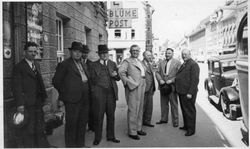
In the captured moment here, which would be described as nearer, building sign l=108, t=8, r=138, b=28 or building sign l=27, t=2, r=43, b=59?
building sign l=27, t=2, r=43, b=59

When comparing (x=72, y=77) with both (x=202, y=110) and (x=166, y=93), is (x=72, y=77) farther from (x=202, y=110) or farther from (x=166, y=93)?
(x=202, y=110)

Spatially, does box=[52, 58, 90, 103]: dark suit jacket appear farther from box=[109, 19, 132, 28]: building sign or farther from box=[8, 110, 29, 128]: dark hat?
box=[109, 19, 132, 28]: building sign

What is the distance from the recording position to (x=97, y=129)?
3.91 meters

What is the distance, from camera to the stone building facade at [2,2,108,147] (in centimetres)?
331

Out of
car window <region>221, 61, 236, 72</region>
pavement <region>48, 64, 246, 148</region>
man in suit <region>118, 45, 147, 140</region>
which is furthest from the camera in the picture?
car window <region>221, 61, 236, 72</region>

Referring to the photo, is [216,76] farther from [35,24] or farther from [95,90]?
[35,24]

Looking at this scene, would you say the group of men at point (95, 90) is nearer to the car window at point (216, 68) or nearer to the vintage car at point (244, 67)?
the vintage car at point (244, 67)

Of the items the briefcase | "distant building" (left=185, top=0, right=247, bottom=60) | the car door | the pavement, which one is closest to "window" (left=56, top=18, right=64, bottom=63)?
the briefcase

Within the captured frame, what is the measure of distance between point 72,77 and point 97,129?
100 centimetres

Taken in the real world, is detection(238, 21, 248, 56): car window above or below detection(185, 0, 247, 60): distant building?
below

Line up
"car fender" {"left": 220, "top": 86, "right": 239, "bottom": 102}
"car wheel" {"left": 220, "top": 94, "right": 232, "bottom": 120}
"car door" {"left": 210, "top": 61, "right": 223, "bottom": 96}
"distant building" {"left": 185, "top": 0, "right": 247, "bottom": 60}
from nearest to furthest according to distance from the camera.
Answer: "car fender" {"left": 220, "top": 86, "right": 239, "bottom": 102} < "car wheel" {"left": 220, "top": 94, "right": 232, "bottom": 120} < "car door" {"left": 210, "top": 61, "right": 223, "bottom": 96} < "distant building" {"left": 185, "top": 0, "right": 247, "bottom": 60}

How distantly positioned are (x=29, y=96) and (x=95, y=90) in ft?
3.46

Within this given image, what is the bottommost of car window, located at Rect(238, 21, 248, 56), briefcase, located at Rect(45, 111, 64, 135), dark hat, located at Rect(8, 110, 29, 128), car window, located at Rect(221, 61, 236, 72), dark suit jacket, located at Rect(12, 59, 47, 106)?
briefcase, located at Rect(45, 111, 64, 135)

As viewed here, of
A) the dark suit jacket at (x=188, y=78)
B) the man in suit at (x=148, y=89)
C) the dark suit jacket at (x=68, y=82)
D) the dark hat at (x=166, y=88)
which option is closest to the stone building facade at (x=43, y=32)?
the dark suit jacket at (x=68, y=82)
